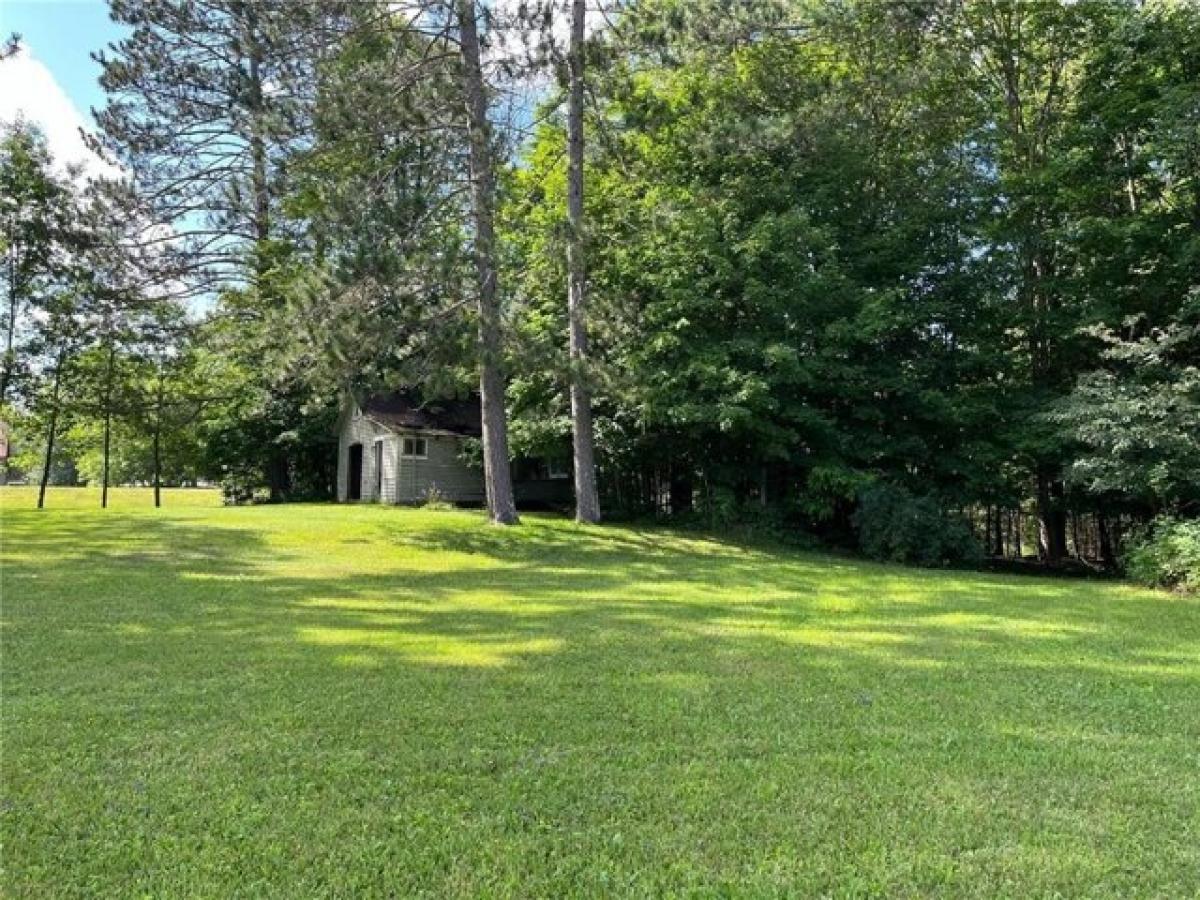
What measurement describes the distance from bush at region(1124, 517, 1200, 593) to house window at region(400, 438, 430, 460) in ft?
54.3

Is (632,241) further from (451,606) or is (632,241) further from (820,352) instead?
(451,606)

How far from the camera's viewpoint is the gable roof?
22.0 metres

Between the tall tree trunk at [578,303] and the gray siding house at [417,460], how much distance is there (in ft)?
18.5

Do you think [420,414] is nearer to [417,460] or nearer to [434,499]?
[417,460]

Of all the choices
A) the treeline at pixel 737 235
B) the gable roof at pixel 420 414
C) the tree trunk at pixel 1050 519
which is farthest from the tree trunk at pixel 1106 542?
the gable roof at pixel 420 414

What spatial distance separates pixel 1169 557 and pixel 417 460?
17.1 m

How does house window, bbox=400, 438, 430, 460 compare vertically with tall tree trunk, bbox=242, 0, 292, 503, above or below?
below

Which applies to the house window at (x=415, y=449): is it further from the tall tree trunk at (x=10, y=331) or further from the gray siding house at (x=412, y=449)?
the tall tree trunk at (x=10, y=331)

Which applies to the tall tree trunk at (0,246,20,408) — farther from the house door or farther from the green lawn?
the green lawn

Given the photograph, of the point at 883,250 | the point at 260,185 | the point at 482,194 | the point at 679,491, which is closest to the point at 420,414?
the point at 679,491

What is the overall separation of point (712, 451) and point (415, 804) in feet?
46.9

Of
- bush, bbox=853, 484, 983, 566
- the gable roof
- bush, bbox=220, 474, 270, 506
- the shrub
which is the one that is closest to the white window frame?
the gable roof

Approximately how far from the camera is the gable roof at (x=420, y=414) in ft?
72.3

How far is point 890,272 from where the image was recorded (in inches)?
653
